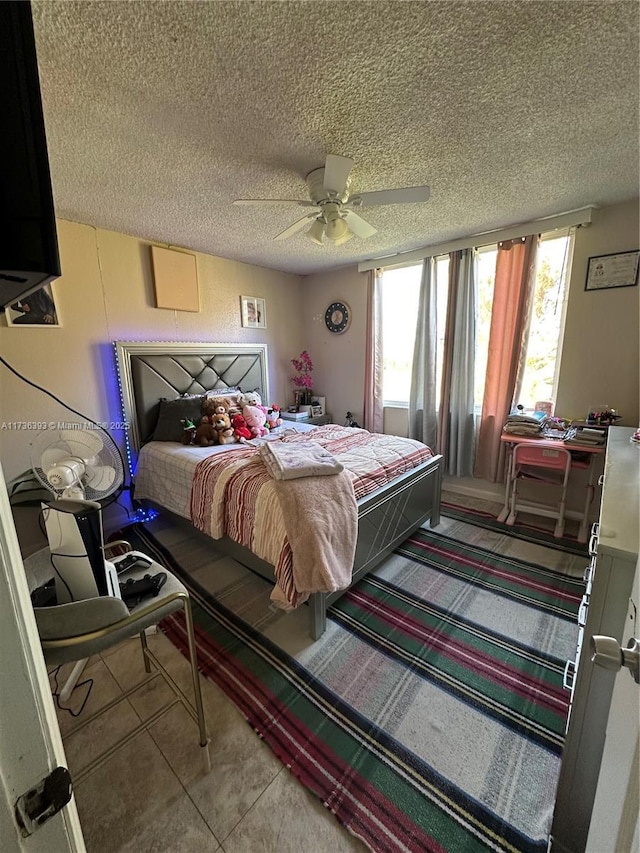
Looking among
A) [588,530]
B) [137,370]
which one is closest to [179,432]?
[137,370]

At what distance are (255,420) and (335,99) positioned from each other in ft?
7.33

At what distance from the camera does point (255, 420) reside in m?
3.11

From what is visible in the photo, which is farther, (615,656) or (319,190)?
(319,190)

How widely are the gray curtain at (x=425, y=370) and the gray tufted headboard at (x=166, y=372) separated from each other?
1832 mm

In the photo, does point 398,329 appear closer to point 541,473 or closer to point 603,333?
point 603,333

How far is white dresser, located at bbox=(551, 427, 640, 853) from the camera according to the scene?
32.4 inches

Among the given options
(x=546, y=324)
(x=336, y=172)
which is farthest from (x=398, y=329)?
(x=336, y=172)

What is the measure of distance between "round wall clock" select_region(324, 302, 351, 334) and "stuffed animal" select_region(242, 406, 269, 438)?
1.61 meters

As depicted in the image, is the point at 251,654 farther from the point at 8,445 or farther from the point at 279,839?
the point at 8,445

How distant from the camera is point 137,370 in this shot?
9.70ft

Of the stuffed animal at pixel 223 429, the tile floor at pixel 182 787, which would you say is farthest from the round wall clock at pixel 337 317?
the tile floor at pixel 182 787

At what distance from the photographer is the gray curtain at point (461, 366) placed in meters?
3.17

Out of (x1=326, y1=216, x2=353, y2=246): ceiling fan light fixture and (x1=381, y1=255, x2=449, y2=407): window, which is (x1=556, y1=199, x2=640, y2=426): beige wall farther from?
(x1=326, y1=216, x2=353, y2=246): ceiling fan light fixture

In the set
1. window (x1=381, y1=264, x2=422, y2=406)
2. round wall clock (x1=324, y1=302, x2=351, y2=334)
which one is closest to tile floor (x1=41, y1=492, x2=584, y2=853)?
window (x1=381, y1=264, x2=422, y2=406)
